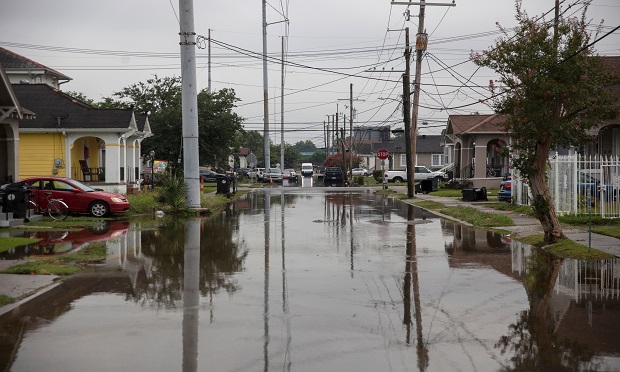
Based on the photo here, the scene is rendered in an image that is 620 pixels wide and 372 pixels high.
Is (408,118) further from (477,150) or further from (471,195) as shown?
(477,150)

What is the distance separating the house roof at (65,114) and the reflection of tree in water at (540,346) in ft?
84.9

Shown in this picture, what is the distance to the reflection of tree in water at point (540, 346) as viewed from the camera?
6.62m

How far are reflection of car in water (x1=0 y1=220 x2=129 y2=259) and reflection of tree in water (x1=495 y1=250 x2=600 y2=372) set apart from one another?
10092 mm

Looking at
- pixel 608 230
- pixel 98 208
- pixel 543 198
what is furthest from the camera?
pixel 98 208

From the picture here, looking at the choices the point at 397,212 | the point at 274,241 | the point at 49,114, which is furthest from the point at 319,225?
the point at 49,114

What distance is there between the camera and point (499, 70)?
15.8 meters

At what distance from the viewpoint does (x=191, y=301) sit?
9.60 m

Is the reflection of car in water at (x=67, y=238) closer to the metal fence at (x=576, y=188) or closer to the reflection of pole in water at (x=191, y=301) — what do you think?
the reflection of pole in water at (x=191, y=301)

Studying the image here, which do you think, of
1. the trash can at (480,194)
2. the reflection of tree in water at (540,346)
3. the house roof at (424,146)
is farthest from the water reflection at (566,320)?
the house roof at (424,146)

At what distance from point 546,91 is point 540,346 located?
9.00 m

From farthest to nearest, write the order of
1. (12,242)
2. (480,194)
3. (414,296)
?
1. (480,194)
2. (12,242)
3. (414,296)

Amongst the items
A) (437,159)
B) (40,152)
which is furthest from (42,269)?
(437,159)

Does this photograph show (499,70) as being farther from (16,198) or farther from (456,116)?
(456,116)

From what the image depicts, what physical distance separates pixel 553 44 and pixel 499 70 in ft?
4.30
